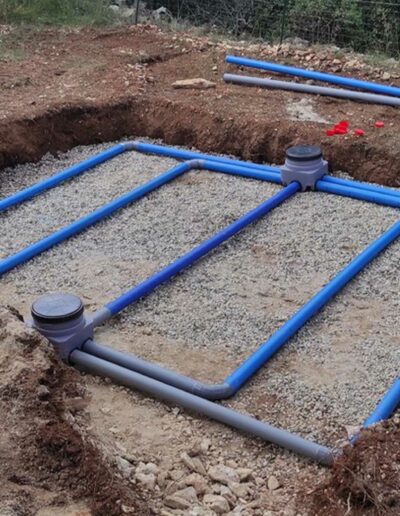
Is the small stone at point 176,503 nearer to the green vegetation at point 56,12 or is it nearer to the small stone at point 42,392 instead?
the small stone at point 42,392

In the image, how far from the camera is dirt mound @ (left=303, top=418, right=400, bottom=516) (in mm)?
3416

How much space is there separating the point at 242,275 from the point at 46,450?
2.62 metres

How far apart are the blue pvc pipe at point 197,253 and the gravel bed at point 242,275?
0.27 feet

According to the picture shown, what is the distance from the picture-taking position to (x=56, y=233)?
6.48 m

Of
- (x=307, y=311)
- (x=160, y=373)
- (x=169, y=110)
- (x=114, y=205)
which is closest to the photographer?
(x=160, y=373)

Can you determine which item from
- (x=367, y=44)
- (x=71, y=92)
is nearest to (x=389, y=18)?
(x=367, y=44)

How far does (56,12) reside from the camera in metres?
11.6

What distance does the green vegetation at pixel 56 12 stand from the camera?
11.2 m

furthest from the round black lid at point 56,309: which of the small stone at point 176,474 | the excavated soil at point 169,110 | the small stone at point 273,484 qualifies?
the excavated soil at point 169,110

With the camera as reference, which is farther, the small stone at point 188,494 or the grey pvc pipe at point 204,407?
the grey pvc pipe at point 204,407

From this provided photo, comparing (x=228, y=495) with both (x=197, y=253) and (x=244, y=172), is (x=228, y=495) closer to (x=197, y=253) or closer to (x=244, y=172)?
(x=197, y=253)

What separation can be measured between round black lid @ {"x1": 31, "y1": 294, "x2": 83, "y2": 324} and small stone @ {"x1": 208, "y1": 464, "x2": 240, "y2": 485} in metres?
1.41

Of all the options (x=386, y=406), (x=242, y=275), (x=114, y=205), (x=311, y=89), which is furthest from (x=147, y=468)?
(x=311, y=89)

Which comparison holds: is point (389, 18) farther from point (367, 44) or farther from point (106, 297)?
point (106, 297)
